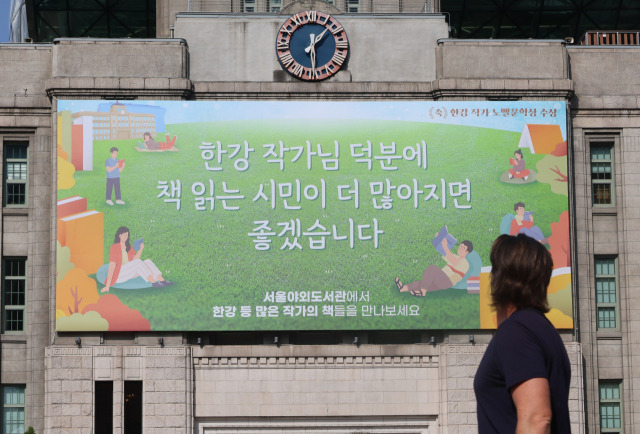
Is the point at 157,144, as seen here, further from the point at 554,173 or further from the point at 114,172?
the point at 554,173

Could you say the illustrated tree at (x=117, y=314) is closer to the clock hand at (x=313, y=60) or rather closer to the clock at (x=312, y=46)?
the clock at (x=312, y=46)

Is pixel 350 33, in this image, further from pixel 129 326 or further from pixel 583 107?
pixel 129 326

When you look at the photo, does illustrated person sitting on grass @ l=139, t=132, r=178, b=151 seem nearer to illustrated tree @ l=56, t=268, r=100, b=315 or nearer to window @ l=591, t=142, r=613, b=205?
illustrated tree @ l=56, t=268, r=100, b=315

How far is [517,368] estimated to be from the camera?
5367mm

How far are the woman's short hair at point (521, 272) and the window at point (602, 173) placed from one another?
3120 centimetres

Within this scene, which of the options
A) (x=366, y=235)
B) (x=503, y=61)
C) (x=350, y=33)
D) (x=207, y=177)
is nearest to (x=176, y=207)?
(x=207, y=177)

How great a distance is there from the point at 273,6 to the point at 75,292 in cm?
1222

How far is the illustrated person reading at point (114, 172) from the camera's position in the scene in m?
33.6

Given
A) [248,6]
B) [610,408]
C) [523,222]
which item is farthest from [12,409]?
[610,408]

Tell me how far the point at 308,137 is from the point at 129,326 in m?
7.72

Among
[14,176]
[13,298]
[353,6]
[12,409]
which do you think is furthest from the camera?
[353,6]

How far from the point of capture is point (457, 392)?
33125 mm

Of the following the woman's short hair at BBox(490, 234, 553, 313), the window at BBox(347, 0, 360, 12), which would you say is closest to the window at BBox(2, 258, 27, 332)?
the window at BBox(347, 0, 360, 12)

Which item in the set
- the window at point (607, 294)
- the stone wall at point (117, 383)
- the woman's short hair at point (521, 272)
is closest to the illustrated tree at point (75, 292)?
the stone wall at point (117, 383)
